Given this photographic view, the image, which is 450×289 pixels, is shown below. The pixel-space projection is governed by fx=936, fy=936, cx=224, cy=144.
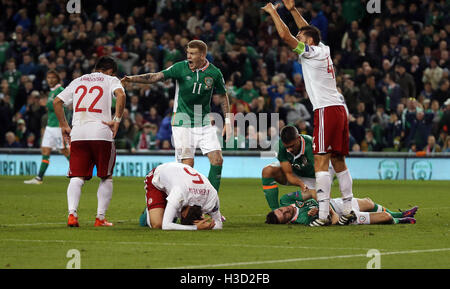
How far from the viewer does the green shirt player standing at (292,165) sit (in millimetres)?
11844

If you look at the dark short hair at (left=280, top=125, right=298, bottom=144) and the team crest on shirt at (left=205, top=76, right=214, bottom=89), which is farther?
the team crest on shirt at (left=205, top=76, right=214, bottom=89)

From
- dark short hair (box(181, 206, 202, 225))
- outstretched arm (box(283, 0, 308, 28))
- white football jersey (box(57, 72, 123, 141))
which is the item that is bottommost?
dark short hair (box(181, 206, 202, 225))

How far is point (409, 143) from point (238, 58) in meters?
6.09

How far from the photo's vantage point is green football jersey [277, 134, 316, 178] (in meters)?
12.2

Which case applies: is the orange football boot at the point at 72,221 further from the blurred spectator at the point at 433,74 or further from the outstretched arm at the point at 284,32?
the blurred spectator at the point at 433,74

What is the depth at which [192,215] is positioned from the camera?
10633 millimetres

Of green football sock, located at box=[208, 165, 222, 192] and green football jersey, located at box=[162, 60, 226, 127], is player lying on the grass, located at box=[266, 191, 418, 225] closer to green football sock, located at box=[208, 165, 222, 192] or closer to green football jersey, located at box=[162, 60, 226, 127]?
green football sock, located at box=[208, 165, 222, 192]

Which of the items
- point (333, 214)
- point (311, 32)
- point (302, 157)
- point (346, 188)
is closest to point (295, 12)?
point (311, 32)

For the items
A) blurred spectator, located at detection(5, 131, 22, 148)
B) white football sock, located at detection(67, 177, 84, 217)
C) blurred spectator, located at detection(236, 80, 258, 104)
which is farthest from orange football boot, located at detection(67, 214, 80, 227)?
blurred spectator, located at detection(5, 131, 22, 148)

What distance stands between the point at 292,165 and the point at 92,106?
2.81 meters

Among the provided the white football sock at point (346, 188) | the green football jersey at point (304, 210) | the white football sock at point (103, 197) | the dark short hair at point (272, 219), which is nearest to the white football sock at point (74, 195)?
the white football sock at point (103, 197)

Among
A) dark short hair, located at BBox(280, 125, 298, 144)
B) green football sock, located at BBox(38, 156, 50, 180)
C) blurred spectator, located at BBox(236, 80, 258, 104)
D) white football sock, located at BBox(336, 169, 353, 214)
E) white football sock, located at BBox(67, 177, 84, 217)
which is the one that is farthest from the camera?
blurred spectator, located at BBox(236, 80, 258, 104)

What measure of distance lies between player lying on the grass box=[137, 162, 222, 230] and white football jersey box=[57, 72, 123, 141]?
961 millimetres
